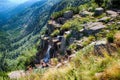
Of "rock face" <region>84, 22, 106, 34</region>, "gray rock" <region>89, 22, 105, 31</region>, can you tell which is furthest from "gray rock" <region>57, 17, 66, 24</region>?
"gray rock" <region>89, 22, 105, 31</region>

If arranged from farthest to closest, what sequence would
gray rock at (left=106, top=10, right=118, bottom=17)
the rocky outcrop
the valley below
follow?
gray rock at (left=106, top=10, right=118, bottom=17), the rocky outcrop, the valley below

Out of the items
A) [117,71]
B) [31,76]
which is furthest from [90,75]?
[31,76]

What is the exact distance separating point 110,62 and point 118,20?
40713mm

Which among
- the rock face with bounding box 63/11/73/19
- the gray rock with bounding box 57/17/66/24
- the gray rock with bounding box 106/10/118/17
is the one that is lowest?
the gray rock with bounding box 57/17/66/24

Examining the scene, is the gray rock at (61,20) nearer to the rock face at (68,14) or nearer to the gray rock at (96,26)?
the rock face at (68,14)

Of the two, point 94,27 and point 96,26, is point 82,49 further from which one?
point 96,26

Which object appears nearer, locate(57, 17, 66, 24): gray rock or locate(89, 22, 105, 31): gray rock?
locate(89, 22, 105, 31): gray rock

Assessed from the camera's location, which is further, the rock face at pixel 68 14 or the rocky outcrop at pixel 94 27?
the rock face at pixel 68 14

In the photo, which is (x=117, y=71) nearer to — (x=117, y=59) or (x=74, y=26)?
(x=117, y=59)

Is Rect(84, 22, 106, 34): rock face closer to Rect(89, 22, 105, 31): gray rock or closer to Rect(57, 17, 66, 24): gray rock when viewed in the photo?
Rect(89, 22, 105, 31): gray rock

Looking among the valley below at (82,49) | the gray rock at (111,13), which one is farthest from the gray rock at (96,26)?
the gray rock at (111,13)

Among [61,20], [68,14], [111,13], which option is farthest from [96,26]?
[61,20]

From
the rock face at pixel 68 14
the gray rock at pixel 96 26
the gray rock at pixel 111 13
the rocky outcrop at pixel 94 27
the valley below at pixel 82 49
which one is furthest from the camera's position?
the rock face at pixel 68 14

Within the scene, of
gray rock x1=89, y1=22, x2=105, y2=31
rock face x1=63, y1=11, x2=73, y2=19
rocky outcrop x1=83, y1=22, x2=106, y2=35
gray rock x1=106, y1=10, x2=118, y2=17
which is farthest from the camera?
rock face x1=63, y1=11, x2=73, y2=19
